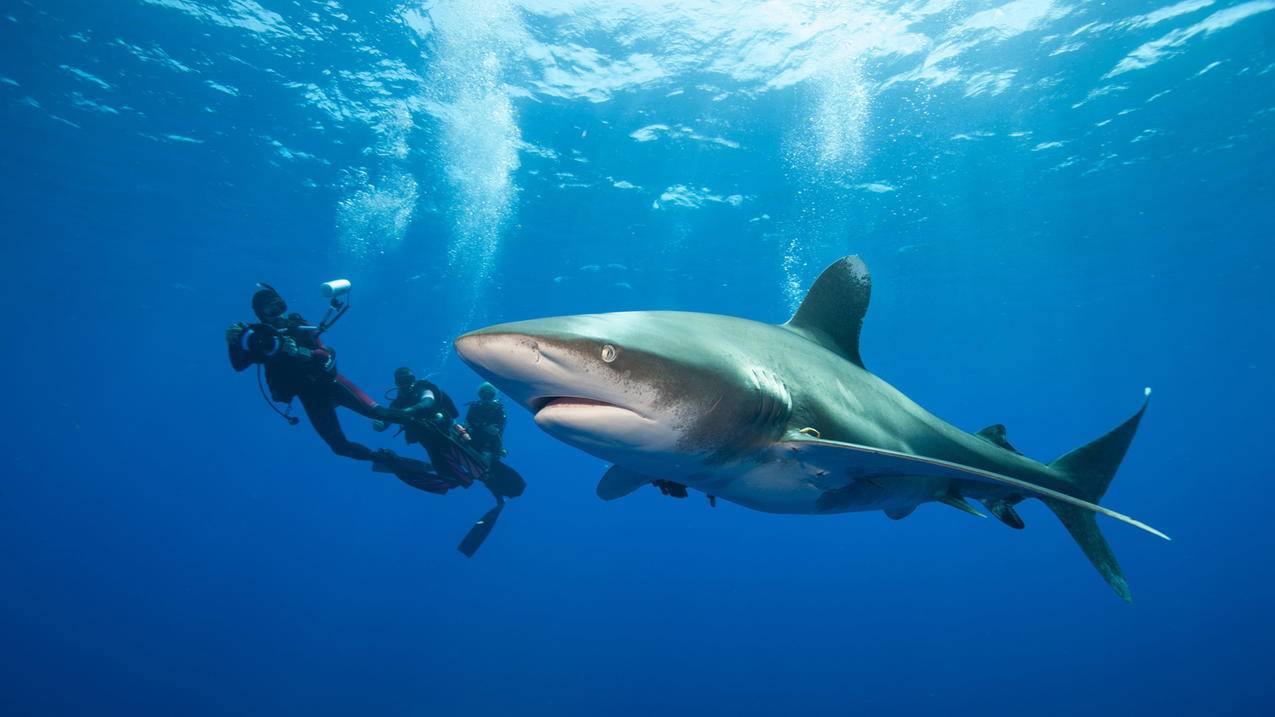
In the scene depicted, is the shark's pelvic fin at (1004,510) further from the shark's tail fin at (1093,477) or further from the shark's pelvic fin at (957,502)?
the shark's tail fin at (1093,477)

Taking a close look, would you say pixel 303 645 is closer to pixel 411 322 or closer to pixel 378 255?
pixel 411 322

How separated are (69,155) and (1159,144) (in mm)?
36907

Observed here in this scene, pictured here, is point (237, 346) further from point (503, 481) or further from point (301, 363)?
point (503, 481)

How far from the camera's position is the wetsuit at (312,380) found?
7418mm

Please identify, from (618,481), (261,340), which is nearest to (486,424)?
(261,340)

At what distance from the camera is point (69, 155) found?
1941 centimetres

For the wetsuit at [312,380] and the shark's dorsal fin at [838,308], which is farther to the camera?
the wetsuit at [312,380]

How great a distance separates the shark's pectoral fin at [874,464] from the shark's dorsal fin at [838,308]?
1248 millimetres

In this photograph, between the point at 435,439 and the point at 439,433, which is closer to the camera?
the point at 439,433

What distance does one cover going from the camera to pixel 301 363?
25.1 feet

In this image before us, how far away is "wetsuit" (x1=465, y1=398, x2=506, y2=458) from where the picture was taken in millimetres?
9469

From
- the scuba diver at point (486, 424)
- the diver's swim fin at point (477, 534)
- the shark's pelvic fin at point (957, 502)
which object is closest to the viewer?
the shark's pelvic fin at point (957, 502)

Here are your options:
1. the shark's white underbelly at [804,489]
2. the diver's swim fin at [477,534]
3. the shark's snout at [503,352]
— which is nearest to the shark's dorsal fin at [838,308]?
the shark's white underbelly at [804,489]

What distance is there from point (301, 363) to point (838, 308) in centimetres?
697
